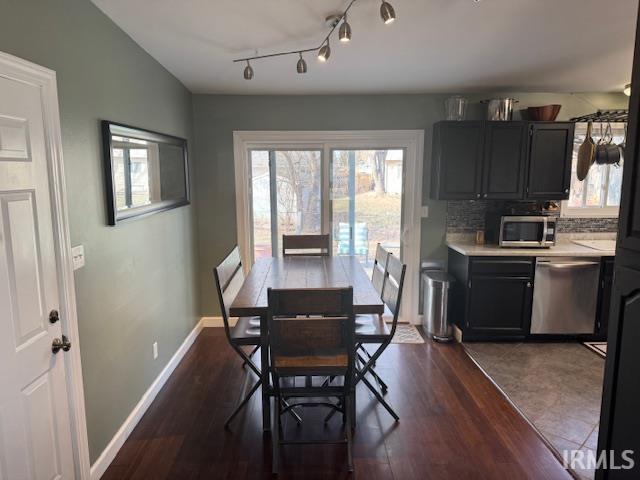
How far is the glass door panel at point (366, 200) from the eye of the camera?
13.7 ft

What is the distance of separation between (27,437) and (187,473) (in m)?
0.85

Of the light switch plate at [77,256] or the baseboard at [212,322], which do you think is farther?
the baseboard at [212,322]

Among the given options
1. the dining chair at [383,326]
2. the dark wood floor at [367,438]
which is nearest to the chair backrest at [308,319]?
the dining chair at [383,326]

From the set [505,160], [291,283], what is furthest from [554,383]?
[291,283]

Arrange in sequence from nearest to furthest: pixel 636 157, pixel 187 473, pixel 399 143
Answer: pixel 636 157, pixel 187 473, pixel 399 143

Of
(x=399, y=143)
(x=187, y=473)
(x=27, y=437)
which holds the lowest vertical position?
(x=187, y=473)

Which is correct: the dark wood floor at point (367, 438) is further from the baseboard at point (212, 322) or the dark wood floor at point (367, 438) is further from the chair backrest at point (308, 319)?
the baseboard at point (212, 322)

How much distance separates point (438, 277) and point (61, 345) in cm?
321

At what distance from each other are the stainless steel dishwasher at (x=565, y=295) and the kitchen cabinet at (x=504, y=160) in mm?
663

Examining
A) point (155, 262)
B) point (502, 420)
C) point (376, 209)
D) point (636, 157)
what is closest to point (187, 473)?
point (155, 262)

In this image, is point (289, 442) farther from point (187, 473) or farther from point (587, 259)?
point (587, 259)

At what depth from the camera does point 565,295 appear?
3.69 metres

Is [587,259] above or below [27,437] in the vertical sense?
above

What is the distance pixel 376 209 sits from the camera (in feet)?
14.0
